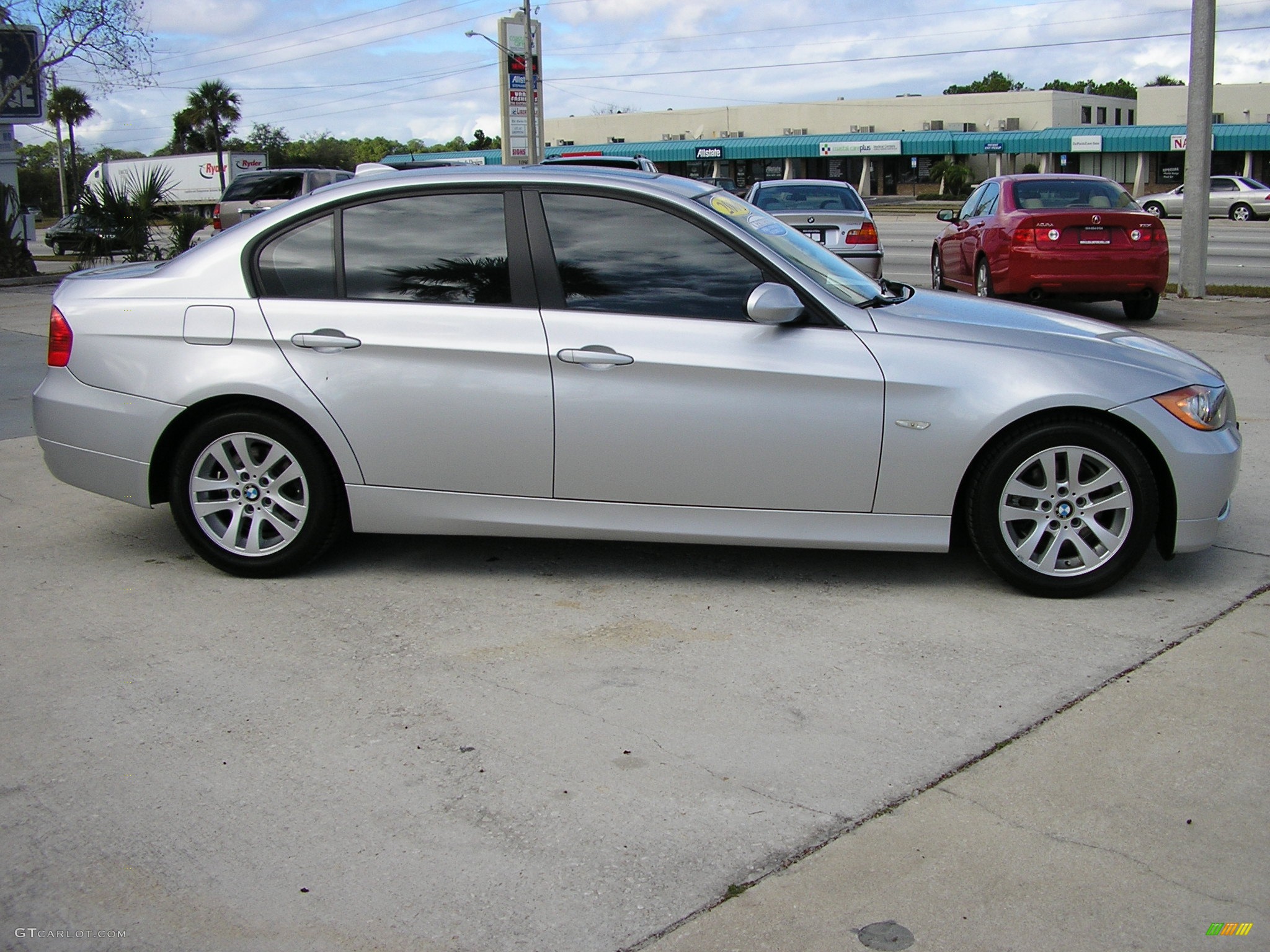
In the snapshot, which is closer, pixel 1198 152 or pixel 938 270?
pixel 1198 152

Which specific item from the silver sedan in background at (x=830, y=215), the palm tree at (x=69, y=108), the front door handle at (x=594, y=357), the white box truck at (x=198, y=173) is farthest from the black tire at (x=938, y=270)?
the palm tree at (x=69, y=108)

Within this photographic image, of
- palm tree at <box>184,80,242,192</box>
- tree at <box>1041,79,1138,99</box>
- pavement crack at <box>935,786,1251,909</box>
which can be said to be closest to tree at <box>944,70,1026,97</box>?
tree at <box>1041,79,1138,99</box>

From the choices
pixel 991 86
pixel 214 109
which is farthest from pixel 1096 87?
pixel 214 109

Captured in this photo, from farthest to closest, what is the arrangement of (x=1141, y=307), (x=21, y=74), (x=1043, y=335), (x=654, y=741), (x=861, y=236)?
(x=21, y=74) < (x=861, y=236) < (x=1141, y=307) < (x=1043, y=335) < (x=654, y=741)

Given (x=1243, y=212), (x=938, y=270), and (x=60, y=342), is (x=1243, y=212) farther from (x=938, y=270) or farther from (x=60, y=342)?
(x=60, y=342)

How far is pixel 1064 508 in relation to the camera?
15.7 feet

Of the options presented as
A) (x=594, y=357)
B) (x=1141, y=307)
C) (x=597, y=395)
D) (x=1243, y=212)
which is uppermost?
(x=1243, y=212)

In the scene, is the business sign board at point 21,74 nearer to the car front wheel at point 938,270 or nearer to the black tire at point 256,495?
the car front wheel at point 938,270

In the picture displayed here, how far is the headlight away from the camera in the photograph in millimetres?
4758

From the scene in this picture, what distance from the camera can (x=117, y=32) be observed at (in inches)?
900

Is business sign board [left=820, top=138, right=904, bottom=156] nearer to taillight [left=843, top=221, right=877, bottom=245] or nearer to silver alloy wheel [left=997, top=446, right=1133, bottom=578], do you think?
taillight [left=843, top=221, right=877, bottom=245]

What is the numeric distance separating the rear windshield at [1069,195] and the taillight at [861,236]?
2.02m

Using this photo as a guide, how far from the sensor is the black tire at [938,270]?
1623cm

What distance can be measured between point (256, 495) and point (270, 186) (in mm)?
19141
